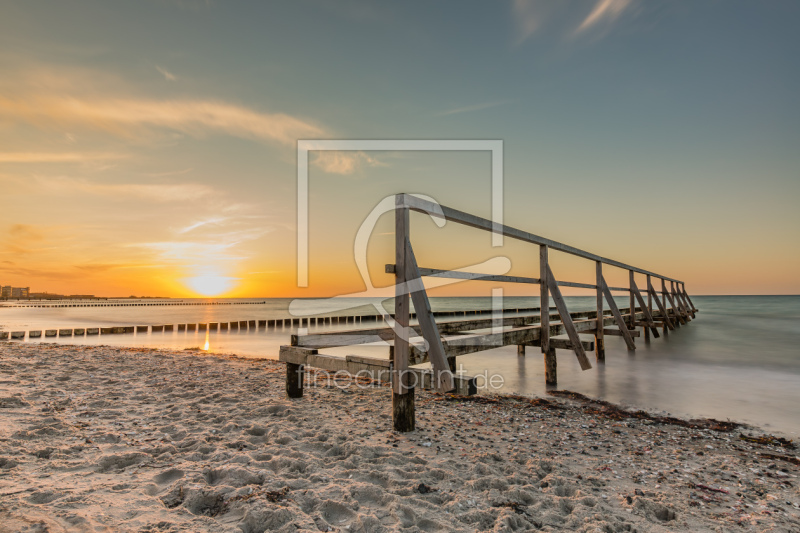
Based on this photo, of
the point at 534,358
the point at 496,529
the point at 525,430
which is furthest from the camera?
the point at 534,358

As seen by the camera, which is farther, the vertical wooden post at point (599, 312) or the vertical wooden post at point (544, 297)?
the vertical wooden post at point (599, 312)

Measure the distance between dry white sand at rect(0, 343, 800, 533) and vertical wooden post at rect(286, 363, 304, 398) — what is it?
0.18 metres

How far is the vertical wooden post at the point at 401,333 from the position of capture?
3.96m

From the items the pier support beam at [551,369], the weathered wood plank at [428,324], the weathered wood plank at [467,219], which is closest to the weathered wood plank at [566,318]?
the pier support beam at [551,369]

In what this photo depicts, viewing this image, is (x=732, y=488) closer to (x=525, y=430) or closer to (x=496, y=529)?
(x=525, y=430)

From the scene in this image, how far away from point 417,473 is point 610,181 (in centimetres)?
1774

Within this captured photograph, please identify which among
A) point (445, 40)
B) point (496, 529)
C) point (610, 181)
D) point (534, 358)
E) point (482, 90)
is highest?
point (445, 40)

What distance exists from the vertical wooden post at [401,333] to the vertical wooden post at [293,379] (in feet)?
6.63

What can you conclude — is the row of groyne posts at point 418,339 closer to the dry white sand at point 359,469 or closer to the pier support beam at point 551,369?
the pier support beam at point 551,369

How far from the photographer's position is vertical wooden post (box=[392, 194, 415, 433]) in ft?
13.0

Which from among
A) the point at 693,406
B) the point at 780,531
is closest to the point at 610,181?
the point at 693,406

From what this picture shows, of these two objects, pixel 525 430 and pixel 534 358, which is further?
pixel 534 358

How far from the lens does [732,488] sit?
306 cm

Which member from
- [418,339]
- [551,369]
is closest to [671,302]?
[551,369]
